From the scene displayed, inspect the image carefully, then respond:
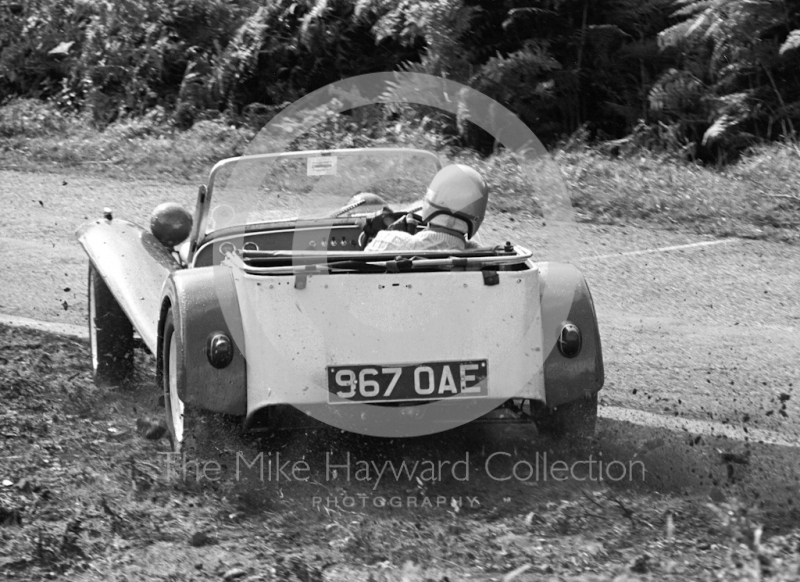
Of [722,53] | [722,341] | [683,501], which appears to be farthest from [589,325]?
[722,53]

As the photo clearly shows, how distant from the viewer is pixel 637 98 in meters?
13.3

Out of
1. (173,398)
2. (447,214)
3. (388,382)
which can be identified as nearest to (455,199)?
(447,214)

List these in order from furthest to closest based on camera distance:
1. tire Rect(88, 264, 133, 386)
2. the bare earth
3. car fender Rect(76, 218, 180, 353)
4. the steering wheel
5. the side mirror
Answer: the side mirror → tire Rect(88, 264, 133, 386) → the steering wheel → car fender Rect(76, 218, 180, 353) → the bare earth

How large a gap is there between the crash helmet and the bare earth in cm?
92

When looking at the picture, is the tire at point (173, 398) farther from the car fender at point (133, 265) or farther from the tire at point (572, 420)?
the tire at point (572, 420)

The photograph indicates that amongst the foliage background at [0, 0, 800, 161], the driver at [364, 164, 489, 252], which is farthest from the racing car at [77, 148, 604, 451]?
the foliage background at [0, 0, 800, 161]

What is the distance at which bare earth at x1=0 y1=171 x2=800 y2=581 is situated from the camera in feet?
11.7

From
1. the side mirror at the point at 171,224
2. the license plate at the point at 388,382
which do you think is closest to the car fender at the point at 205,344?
the license plate at the point at 388,382

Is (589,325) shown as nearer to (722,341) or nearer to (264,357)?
(264,357)

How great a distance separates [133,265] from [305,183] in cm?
94

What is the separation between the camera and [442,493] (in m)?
4.23

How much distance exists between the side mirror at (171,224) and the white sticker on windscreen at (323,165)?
0.94m

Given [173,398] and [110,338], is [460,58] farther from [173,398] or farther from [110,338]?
[173,398]

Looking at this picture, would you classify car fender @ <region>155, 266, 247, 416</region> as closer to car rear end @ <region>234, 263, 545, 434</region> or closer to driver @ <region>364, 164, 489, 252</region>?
car rear end @ <region>234, 263, 545, 434</region>
